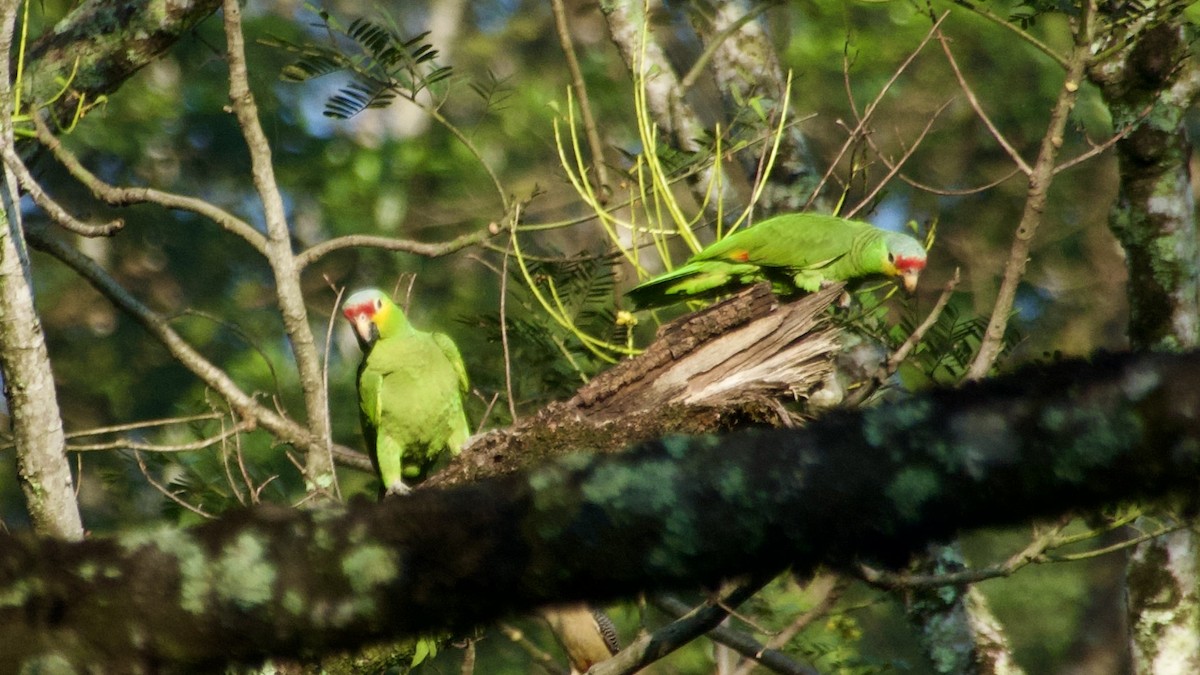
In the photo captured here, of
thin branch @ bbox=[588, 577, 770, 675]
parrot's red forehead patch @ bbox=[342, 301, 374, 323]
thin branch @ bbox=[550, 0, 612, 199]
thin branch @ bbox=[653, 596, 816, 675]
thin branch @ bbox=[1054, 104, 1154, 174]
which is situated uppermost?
thin branch @ bbox=[550, 0, 612, 199]

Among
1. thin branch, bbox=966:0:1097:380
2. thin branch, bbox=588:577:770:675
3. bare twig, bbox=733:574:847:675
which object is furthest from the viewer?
thin branch, bbox=966:0:1097:380

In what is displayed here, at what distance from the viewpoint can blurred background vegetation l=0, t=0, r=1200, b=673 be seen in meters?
8.09

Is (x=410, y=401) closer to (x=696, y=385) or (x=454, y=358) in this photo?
(x=454, y=358)

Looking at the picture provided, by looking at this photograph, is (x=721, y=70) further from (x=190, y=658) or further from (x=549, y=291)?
(x=190, y=658)

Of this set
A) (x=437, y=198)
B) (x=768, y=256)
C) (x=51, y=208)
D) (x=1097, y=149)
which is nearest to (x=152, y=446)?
(x=51, y=208)

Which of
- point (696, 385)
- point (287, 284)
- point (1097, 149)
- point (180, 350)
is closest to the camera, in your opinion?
point (696, 385)

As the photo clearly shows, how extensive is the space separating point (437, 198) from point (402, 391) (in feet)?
16.4

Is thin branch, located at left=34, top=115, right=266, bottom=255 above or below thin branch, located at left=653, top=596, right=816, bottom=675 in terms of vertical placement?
above

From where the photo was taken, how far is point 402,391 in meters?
4.88

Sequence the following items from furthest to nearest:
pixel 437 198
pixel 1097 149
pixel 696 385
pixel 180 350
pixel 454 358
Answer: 1. pixel 437 198
2. pixel 454 358
3. pixel 180 350
4. pixel 1097 149
5. pixel 696 385

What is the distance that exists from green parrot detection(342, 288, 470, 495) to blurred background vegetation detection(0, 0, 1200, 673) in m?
1.59

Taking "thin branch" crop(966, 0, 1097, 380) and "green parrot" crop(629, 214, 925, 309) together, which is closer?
"thin branch" crop(966, 0, 1097, 380)

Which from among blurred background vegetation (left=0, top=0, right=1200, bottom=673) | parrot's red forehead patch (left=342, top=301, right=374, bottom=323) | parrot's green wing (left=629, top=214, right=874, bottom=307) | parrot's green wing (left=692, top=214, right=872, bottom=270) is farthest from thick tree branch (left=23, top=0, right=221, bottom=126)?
blurred background vegetation (left=0, top=0, right=1200, bottom=673)

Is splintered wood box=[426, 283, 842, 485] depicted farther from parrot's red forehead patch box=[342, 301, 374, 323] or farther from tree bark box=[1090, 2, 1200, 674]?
tree bark box=[1090, 2, 1200, 674]
